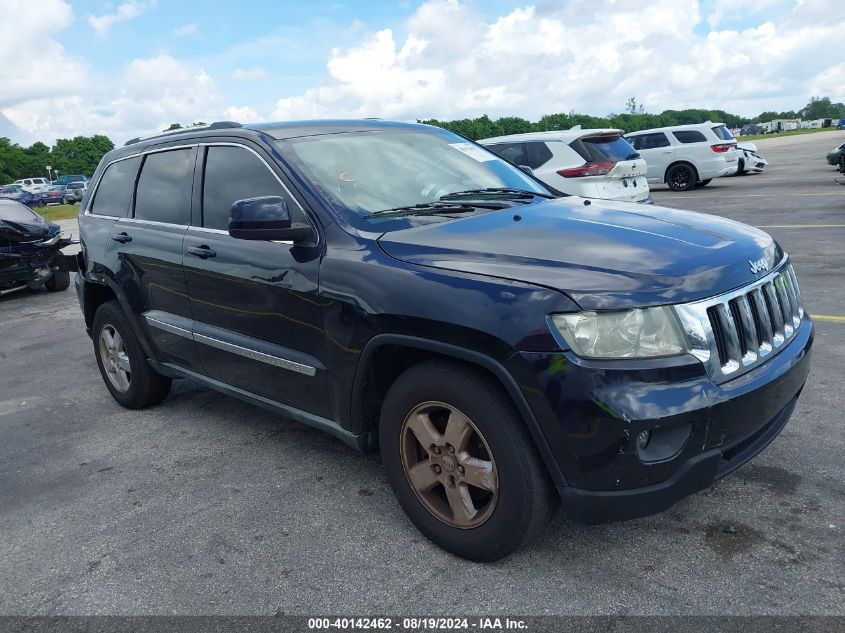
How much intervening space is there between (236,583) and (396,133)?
2521 millimetres

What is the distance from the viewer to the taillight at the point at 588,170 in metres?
10.5

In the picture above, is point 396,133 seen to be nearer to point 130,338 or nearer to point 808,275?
point 130,338

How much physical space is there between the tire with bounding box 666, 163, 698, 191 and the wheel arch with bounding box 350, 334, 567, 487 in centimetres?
1799

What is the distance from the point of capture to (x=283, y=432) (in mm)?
4422

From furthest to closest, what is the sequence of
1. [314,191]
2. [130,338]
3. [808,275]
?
[808,275]
[130,338]
[314,191]

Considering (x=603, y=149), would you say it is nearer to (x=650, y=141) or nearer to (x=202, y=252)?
(x=202, y=252)

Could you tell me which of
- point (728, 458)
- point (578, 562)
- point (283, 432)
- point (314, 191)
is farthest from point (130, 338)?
point (728, 458)

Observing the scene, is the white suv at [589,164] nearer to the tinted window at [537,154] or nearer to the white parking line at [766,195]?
the tinted window at [537,154]

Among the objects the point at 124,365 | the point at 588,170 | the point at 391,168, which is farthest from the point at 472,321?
the point at 588,170

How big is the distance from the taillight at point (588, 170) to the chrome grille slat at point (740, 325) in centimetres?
776

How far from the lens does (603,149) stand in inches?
425

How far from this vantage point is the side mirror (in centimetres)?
313

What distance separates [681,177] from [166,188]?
57.5 feet

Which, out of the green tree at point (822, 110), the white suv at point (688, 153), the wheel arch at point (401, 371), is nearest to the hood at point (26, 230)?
the wheel arch at point (401, 371)
